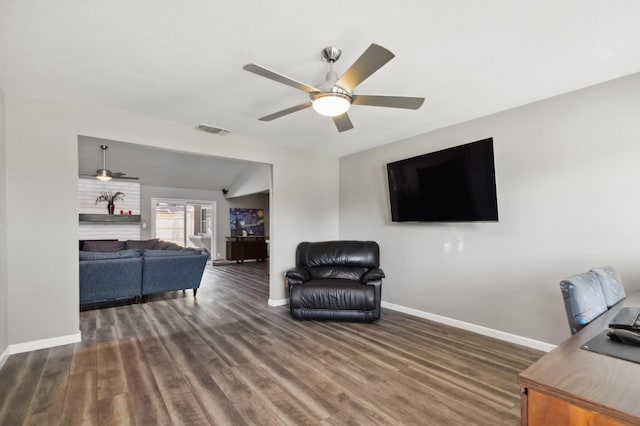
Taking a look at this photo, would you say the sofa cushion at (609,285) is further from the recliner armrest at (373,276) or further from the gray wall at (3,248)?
the gray wall at (3,248)

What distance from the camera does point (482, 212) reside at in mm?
3367

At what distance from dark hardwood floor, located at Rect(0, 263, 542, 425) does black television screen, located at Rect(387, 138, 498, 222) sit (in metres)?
1.43

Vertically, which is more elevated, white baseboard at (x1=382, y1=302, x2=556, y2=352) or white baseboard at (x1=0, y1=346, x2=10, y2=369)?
white baseboard at (x1=0, y1=346, x2=10, y2=369)

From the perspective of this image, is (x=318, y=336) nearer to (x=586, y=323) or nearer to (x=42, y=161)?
(x=586, y=323)

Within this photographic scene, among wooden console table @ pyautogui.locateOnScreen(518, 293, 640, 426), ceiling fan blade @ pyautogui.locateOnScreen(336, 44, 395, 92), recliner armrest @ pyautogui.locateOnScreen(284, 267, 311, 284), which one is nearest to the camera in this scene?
wooden console table @ pyautogui.locateOnScreen(518, 293, 640, 426)

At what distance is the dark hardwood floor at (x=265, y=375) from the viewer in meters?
2.04

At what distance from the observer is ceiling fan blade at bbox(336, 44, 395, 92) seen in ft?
5.44

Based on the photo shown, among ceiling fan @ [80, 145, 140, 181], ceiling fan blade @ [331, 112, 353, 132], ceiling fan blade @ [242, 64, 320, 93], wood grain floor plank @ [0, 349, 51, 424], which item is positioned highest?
ceiling fan @ [80, 145, 140, 181]

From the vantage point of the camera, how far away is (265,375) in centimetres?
257

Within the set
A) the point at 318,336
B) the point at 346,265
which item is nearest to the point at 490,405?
the point at 318,336

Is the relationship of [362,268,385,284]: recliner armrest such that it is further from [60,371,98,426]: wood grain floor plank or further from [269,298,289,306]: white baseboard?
[60,371,98,426]: wood grain floor plank

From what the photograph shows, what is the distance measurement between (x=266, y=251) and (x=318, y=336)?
269 inches

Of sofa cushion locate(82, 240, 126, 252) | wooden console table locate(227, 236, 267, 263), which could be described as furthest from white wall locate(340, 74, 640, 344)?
wooden console table locate(227, 236, 267, 263)

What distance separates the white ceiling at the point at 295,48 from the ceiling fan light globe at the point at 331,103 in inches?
14.3
